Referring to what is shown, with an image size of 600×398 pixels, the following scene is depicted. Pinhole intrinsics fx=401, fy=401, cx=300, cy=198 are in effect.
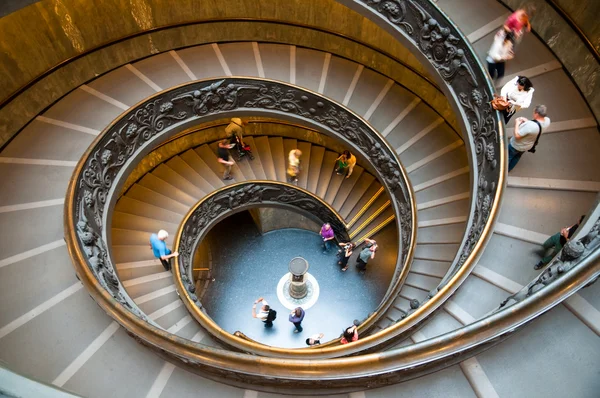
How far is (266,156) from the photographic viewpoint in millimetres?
12688

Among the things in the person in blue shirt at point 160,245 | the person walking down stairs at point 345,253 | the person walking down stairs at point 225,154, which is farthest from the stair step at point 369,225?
the person in blue shirt at point 160,245

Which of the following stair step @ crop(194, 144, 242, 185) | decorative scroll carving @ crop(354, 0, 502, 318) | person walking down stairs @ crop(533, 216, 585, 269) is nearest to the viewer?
person walking down stairs @ crop(533, 216, 585, 269)

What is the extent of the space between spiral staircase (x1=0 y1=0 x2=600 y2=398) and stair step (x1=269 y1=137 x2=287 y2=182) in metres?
0.06

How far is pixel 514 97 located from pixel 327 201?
22.2 feet

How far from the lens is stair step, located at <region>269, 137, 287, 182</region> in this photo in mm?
12215

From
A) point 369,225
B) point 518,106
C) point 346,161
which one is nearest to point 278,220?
point 369,225

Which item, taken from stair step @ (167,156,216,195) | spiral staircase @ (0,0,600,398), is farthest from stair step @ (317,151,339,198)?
stair step @ (167,156,216,195)

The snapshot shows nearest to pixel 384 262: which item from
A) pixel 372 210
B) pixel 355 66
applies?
pixel 372 210

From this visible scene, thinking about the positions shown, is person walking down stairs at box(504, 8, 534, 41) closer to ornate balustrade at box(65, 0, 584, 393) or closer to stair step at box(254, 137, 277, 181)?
ornate balustrade at box(65, 0, 584, 393)

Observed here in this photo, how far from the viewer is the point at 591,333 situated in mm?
3732

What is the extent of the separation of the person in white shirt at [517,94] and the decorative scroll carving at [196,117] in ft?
10.4

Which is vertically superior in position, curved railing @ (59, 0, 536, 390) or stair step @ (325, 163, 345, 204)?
stair step @ (325, 163, 345, 204)

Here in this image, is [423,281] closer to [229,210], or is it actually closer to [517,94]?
[517,94]

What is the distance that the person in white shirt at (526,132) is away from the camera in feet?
17.7
